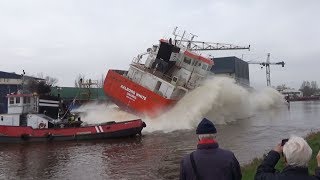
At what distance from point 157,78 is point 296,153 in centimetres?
2889

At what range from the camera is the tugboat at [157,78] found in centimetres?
3247

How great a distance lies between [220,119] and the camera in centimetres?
3597

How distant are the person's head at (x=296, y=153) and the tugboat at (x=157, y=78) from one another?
90.2 ft

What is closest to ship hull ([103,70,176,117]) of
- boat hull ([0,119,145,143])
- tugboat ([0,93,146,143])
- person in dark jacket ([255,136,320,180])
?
tugboat ([0,93,146,143])

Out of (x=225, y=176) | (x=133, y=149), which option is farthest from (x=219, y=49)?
(x=225, y=176)

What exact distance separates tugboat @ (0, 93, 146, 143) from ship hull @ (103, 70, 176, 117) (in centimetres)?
500

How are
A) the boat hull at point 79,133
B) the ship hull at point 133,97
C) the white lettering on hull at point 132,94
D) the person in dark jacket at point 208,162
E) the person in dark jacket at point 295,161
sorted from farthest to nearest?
the white lettering on hull at point 132,94 → the ship hull at point 133,97 → the boat hull at point 79,133 → the person in dark jacket at point 208,162 → the person in dark jacket at point 295,161

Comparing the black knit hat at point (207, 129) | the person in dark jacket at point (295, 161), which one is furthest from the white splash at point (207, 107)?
the person in dark jacket at point (295, 161)

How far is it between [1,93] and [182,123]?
30684mm

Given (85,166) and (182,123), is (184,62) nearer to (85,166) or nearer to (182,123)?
(182,123)

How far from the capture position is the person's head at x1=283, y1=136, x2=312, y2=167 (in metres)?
4.20

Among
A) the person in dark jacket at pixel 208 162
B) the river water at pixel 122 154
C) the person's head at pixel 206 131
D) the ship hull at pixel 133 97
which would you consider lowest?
the river water at pixel 122 154

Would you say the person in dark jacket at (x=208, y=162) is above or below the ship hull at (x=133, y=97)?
A: below

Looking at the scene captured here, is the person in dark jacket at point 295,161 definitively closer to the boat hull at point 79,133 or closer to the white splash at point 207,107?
the boat hull at point 79,133
